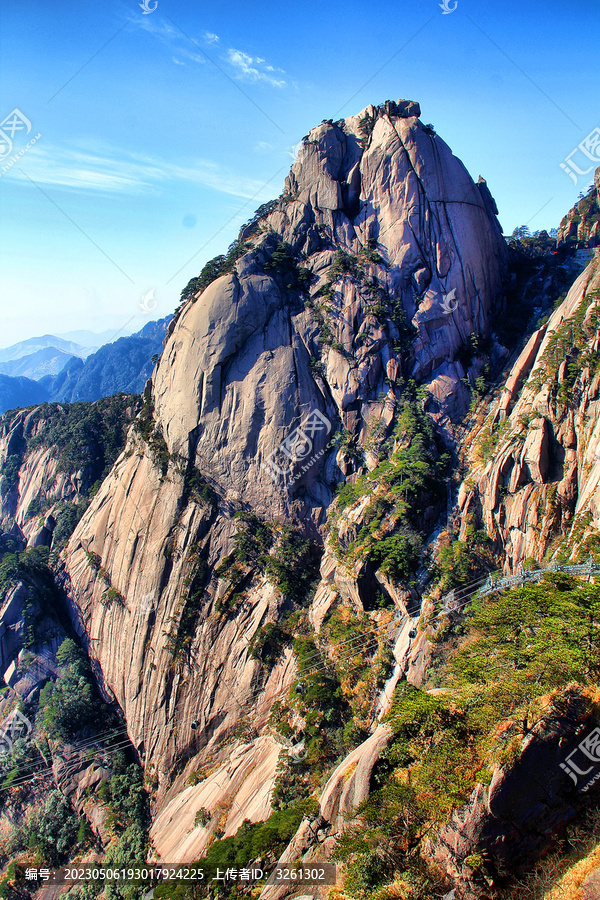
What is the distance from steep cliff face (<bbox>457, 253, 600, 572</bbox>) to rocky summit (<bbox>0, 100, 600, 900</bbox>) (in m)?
0.15

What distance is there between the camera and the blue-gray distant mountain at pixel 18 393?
13762cm

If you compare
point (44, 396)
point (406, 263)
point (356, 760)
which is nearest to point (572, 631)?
point (356, 760)

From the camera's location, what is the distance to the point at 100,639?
35.5 m

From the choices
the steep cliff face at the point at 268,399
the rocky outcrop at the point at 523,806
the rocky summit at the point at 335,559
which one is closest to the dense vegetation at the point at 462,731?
the rocky summit at the point at 335,559

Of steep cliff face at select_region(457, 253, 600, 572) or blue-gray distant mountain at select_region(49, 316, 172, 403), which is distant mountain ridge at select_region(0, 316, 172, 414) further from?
steep cliff face at select_region(457, 253, 600, 572)

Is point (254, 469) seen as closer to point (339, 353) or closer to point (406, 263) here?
point (339, 353)

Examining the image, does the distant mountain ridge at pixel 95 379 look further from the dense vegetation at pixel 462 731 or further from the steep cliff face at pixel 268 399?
the dense vegetation at pixel 462 731

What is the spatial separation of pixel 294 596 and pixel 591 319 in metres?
22.6

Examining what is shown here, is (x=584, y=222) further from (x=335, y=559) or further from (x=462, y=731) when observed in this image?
(x=462, y=731)

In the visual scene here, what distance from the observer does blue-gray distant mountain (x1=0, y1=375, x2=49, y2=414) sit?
Result: 5418 inches

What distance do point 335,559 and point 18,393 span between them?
478ft
